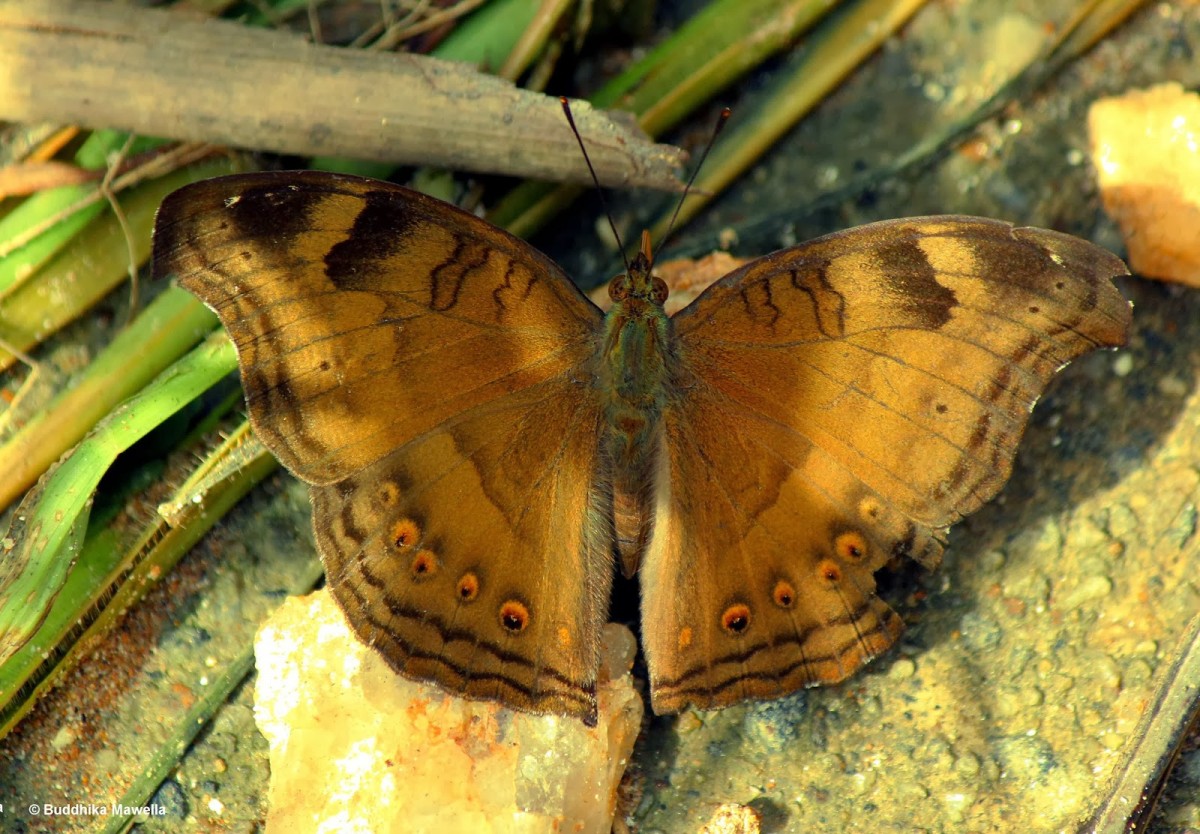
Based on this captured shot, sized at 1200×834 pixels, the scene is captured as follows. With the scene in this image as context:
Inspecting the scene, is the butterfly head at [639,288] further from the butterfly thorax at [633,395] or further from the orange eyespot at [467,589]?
the orange eyespot at [467,589]

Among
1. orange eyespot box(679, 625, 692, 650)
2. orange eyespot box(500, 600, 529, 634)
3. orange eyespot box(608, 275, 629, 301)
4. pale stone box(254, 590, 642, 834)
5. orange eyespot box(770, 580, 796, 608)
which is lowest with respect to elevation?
pale stone box(254, 590, 642, 834)

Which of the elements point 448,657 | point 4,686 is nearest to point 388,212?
point 448,657

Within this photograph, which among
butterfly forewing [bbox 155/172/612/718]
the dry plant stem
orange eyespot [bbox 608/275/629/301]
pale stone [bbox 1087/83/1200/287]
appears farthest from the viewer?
pale stone [bbox 1087/83/1200/287]

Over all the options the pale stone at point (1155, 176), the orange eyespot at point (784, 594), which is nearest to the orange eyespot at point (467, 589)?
the orange eyespot at point (784, 594)

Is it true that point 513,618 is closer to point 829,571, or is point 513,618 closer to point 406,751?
point 406,751

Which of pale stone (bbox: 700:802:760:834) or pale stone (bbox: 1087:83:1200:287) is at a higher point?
pale stone (bbox: 1087:83:1200:287)

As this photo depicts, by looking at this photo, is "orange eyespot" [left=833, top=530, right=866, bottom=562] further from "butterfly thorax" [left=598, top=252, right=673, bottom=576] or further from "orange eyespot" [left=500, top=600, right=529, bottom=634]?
"orange eyespot" [left=500, top=600, right=529, bottom=634]

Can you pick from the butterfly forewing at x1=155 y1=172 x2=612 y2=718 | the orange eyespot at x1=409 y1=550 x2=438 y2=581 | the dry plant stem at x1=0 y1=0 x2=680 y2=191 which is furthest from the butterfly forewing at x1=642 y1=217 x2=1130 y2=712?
the dry plant stem at x1=0 y1=0 x2=680 y2=191

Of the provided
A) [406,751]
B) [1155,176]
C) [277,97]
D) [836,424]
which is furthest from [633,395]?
[1155,176]
